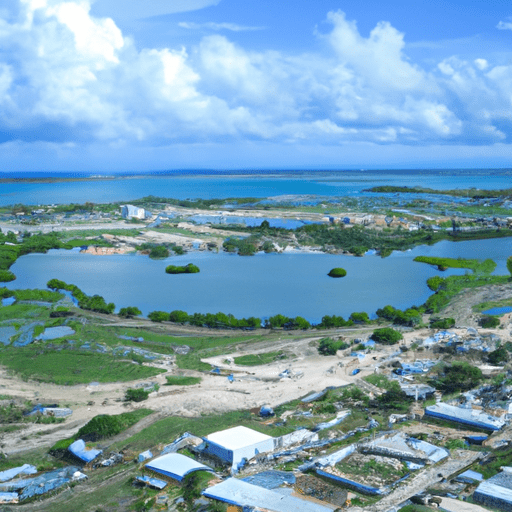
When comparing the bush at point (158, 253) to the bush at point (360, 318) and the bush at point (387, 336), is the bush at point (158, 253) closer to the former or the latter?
the bush at point (360, 318)

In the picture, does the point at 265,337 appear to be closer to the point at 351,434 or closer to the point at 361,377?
the point at 361,377

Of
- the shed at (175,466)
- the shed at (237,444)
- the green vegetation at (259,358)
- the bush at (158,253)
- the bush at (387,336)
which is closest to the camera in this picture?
Answer: the shed at (175,466)

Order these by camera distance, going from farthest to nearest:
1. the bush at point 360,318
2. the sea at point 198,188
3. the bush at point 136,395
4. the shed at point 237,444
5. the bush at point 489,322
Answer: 1. the sea at point 198,188
2. the bush at point 360,318
3. the bush at point 489,322
4. the bush at point 136,395
5. the shed at point 237,444

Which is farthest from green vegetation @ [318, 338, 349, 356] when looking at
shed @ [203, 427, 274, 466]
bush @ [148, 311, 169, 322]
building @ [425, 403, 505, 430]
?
shed @ [203, 427, 274, 466]

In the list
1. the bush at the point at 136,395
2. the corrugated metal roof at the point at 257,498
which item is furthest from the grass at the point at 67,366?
the corrugated metal roof at the point at 257,498

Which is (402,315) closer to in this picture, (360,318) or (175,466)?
(360,318)
